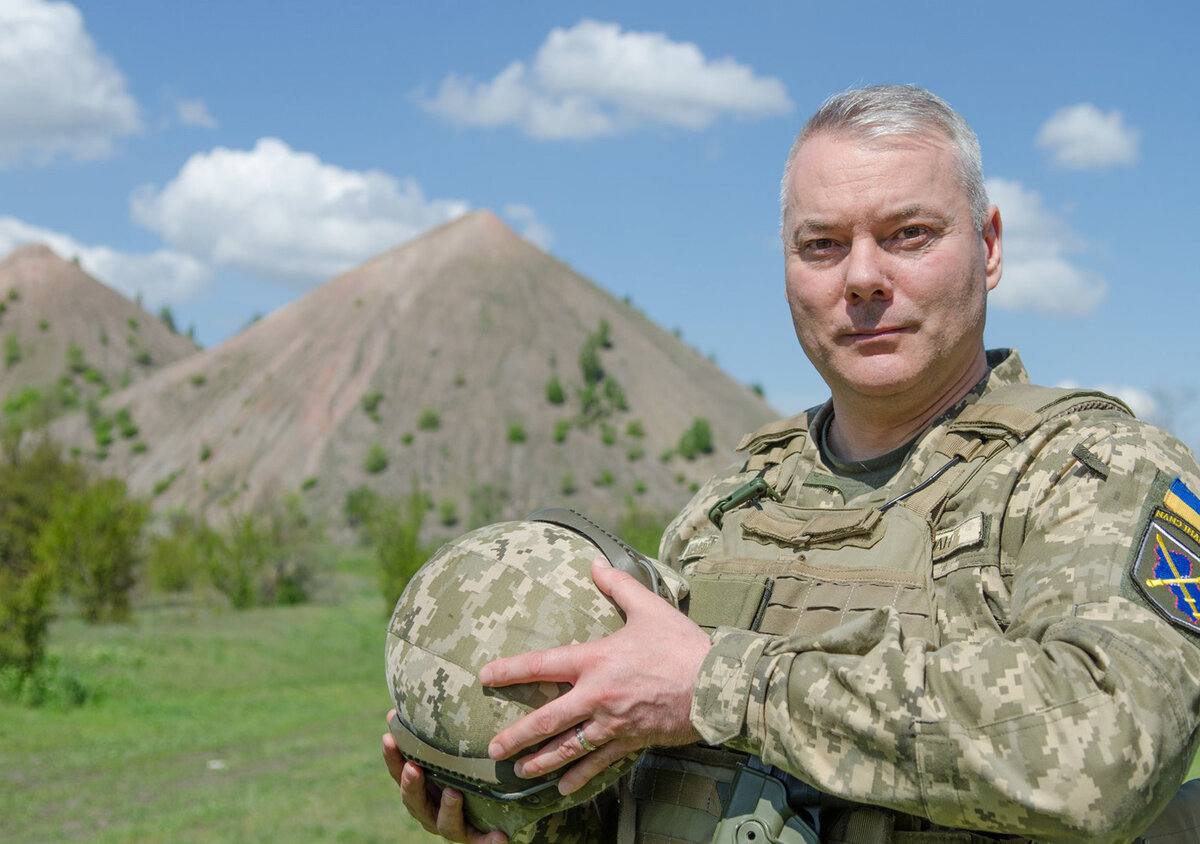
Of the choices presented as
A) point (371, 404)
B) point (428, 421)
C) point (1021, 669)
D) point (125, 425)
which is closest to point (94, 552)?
point (1021, 669)

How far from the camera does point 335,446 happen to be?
68812 mm

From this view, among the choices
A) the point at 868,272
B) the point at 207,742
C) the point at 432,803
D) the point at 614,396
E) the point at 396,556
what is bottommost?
the point at 207,742

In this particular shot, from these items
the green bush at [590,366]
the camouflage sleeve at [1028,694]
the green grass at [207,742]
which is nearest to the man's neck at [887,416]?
the camouflage sleeve at [1028,694]

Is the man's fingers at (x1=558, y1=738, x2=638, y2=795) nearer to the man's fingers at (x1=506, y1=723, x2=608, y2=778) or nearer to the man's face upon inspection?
the man's fingers at (x1=506, y1=723, x2=608, y2=778)

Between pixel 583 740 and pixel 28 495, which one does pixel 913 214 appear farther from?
pixel 28 495

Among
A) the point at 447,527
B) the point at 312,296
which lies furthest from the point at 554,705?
the point at 312,296

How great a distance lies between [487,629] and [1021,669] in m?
1.06

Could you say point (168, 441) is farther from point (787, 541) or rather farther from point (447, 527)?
point (787, 541)

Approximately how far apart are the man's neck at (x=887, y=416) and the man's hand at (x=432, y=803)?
1244 millimetres

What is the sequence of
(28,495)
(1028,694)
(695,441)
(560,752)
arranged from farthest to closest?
(695,441), (28,495), (560,752), (1028,694)

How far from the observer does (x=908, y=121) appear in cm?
242

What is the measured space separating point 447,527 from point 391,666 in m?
59.6

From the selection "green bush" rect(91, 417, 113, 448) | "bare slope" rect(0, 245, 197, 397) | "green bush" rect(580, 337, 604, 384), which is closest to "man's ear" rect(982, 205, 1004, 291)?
"green bush" rect(580, 337, 604, 384)

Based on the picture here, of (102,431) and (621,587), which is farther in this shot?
(102,431)
